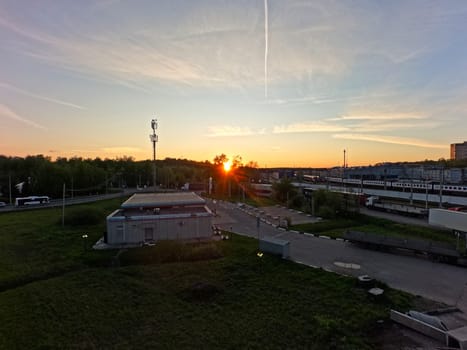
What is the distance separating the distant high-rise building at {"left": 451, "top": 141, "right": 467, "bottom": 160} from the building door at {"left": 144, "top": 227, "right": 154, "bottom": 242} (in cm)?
13430

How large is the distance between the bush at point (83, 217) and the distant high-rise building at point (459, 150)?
443 feet

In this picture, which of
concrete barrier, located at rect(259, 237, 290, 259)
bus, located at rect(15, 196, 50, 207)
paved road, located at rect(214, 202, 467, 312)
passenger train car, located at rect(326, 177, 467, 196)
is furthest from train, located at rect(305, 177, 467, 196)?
bus, located at rect(15, 196, 50, 207)

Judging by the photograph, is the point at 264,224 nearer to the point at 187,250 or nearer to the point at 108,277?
the point at 187,250

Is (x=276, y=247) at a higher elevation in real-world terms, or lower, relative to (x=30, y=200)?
lower

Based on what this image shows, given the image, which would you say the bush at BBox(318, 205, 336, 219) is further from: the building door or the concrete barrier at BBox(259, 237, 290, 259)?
the building door

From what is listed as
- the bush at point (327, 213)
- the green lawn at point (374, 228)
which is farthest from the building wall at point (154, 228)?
the bush at point (327, 213)

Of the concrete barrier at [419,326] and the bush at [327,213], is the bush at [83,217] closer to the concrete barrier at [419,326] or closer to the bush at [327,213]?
the bush at [327,213]

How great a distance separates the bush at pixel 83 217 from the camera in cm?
2569

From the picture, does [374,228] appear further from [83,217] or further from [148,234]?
[83,217]

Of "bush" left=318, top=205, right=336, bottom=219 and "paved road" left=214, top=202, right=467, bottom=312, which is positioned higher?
"bush" left=318, top=205, right=336, bottom=219

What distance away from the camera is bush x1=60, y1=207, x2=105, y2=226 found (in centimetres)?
2569

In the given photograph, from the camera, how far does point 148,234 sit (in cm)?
1991

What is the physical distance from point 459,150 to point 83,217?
142321 mm

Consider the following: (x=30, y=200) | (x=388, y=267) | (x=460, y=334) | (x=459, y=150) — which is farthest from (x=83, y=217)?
(x=459, y=150)
